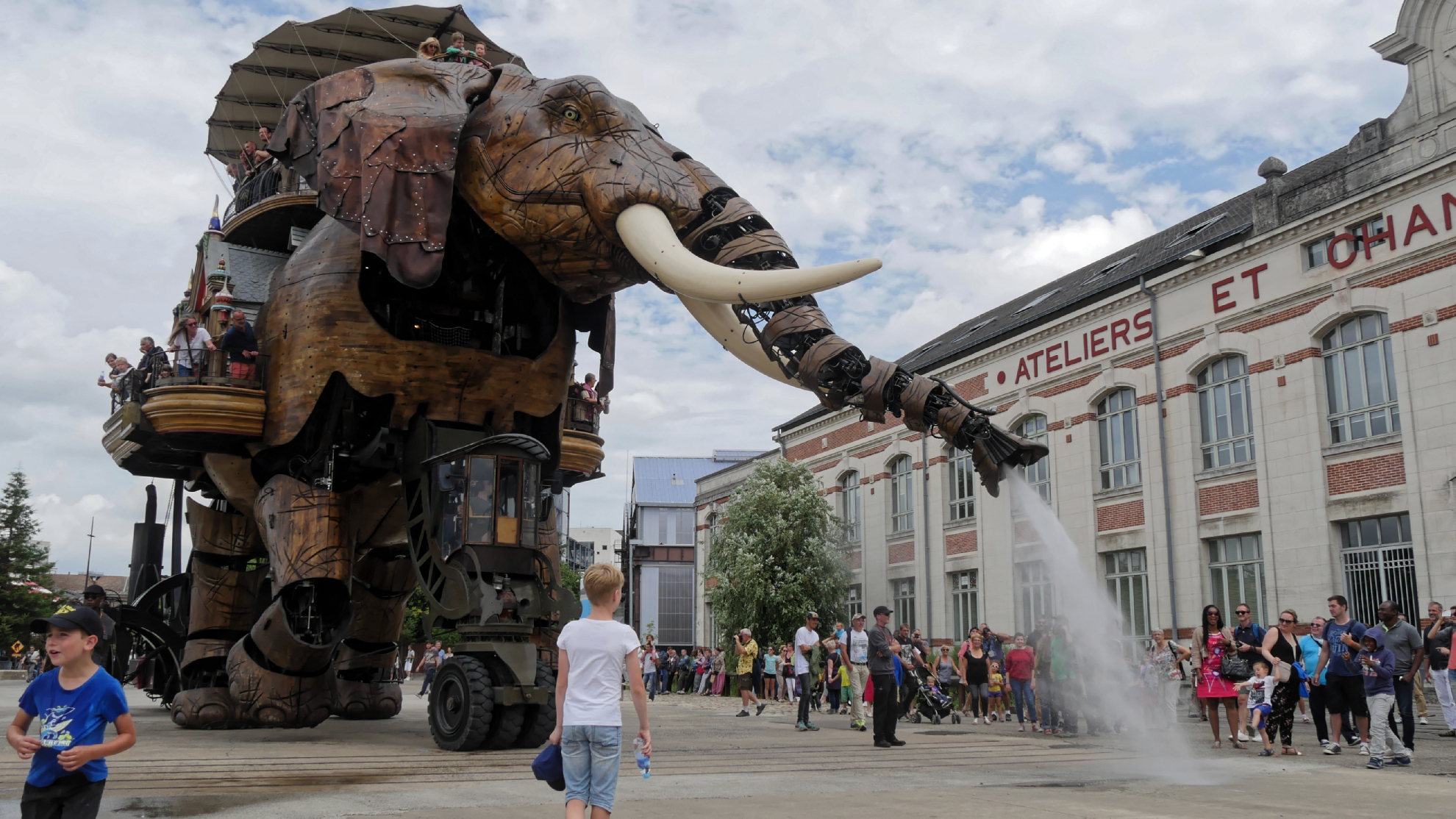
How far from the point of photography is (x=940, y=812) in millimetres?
6750

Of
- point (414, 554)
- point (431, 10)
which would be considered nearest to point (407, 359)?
point (414, 554)

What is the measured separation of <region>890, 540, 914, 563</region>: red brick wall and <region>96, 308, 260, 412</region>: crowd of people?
2421 centimetres

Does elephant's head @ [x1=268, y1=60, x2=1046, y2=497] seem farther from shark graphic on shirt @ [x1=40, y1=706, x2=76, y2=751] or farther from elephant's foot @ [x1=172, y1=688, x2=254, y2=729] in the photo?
shark graphic on shirt @ [x1=40, y1=706, x2=76, y2=751]

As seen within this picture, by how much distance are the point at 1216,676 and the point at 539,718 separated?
281 inches

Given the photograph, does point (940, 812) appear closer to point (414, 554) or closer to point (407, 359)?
point (414, 554)

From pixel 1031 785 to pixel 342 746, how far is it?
5.70 metres

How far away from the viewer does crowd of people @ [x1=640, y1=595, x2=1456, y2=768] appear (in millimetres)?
11234

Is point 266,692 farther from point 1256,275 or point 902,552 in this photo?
point 902,552

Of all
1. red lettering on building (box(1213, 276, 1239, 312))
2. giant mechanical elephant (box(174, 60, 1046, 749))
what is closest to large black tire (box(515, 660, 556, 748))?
giant mechanical elephant (box(174, 60, 1046, 749))

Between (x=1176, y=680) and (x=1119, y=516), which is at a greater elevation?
(x=1119, y=516)

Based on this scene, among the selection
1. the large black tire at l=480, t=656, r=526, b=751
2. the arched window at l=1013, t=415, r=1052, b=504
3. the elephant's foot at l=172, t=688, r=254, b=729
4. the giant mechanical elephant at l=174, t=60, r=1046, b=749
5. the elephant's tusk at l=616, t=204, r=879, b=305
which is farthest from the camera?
the arched window at l=1013, t=415, r=1052, b=504

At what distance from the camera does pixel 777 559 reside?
34.0 metres

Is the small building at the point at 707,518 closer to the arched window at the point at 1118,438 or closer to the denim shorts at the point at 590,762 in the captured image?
the arched window at the point at 1118,438

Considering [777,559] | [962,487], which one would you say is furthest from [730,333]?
[777,559]
